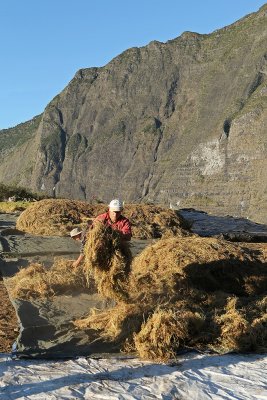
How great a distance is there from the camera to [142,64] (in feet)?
474

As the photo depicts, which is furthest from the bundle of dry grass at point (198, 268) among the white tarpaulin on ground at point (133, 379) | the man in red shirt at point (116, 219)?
the white tarpaulin on ground at point (133, 379)

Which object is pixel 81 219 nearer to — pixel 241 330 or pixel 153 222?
pixel 153 222

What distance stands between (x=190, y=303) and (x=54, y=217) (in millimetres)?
6907

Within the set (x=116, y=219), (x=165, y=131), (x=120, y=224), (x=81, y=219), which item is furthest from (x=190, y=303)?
(x=165, y=131)

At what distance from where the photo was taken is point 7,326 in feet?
20.0

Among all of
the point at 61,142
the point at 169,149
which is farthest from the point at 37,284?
the point at 61,142

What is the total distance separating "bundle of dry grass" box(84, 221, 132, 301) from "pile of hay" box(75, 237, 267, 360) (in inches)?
5.8

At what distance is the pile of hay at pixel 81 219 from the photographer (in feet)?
39.9

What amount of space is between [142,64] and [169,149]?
30.2 metres

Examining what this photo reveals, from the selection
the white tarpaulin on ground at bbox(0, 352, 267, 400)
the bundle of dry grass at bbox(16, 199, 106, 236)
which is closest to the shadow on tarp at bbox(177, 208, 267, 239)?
the bundle of dry grass at bbox(16, 199, 106, 236)

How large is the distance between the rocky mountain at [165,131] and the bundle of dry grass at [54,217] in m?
77.5

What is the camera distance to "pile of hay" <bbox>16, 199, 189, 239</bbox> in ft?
39.9

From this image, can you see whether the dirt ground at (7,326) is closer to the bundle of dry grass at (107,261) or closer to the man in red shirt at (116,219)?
the bundle of dry grass at (107,261)

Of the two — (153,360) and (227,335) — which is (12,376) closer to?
(153,360)
